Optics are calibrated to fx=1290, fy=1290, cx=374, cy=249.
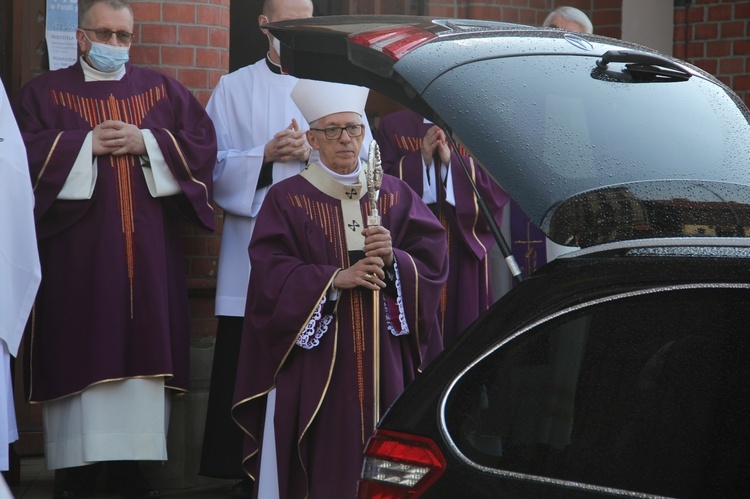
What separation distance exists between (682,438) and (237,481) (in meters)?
4.78

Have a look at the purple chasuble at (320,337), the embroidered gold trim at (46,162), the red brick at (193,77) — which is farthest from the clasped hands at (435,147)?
the embroidered gold trim at (46,162)

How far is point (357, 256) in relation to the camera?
530 cm

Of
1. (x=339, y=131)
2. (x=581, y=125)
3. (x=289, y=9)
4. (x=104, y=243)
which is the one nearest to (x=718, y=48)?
(x=289, y=9)

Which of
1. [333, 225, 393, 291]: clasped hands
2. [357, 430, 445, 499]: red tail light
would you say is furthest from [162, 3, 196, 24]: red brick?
[357, 430, 445, 499]: red tail light

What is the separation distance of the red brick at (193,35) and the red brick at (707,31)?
3.57m

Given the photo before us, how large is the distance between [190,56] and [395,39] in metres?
3.81

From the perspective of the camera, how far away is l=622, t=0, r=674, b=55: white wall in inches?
349

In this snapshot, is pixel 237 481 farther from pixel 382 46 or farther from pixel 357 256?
pixel 382 46

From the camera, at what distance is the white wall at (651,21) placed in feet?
29.1

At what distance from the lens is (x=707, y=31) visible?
347 inches

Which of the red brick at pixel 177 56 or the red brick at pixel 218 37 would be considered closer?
the red brick at pixel 177 56

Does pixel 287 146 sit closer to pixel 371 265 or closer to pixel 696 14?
pixel 371 265

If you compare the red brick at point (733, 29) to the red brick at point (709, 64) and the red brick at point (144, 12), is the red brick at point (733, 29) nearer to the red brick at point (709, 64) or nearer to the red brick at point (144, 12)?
the red brick at point (709, 64)

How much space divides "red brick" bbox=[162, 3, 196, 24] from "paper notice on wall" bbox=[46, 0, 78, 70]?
0.54m
